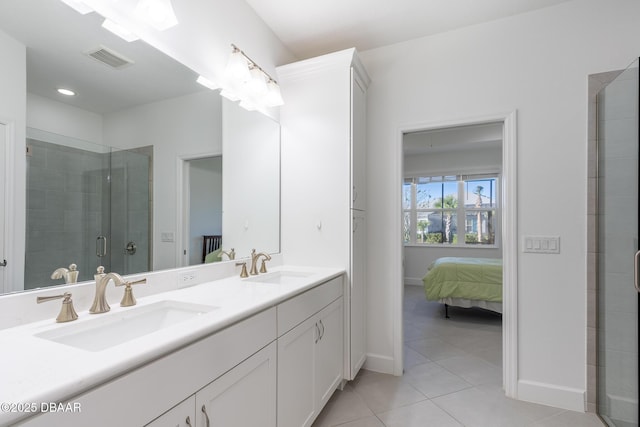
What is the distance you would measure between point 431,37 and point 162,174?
2219 mm

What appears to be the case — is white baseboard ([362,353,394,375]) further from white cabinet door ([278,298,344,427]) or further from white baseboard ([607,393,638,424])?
white baseboard ([607,393,638,424])

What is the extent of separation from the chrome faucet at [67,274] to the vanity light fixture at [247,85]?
1235 millimetres

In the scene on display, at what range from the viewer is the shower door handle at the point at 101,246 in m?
1.24

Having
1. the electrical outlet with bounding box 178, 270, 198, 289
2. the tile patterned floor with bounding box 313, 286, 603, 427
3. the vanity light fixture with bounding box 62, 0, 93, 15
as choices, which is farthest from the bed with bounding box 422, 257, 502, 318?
the vanity light fixture with bounding box 62, 0, 93, 15

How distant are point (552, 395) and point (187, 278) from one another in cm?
243

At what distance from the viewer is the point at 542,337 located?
2.12m

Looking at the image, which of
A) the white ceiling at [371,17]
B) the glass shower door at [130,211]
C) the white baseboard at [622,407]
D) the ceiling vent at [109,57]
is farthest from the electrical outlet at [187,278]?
the white baseboard at [622,407]

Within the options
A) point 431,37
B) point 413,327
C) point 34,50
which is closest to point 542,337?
point 413,327

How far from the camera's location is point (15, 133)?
3.37 ft

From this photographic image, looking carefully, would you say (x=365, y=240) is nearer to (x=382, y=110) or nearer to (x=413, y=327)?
Answer: (x=382, y=110)

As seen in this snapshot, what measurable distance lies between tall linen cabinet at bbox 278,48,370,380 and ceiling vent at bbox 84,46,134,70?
1.23 metres

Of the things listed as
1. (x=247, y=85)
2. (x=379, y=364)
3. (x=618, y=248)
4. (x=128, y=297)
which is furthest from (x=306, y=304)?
(x=618, y=248)

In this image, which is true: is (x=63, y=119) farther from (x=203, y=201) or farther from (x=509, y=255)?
(x=509, y=255)

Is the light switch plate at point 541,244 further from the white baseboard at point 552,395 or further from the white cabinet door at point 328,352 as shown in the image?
the white cabinet door at point 328,352
